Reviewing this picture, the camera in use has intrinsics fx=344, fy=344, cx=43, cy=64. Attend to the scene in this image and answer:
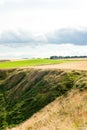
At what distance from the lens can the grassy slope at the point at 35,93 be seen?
1591 inches

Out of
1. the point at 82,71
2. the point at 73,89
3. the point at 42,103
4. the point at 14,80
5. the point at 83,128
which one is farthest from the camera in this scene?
the point at 14,80

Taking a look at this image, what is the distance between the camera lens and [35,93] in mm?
47094

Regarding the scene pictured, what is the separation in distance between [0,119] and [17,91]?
14.5 meters

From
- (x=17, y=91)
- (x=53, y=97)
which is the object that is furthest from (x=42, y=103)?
(x=17, y=91)

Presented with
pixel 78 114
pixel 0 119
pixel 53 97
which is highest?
pixel 78 114

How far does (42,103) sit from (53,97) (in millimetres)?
1684

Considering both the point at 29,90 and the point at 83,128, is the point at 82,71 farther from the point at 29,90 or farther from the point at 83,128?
the point at 83,128

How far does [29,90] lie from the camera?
51.6m

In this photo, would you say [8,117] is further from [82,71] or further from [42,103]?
[82,71]

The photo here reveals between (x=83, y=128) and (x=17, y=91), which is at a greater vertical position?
(x=83, y=128)

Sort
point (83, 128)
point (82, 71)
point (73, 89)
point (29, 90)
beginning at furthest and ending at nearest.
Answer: point (29, 90)
point (82, 71)
point (73, 89)
point (83, 128)

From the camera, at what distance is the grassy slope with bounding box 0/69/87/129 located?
133 ft

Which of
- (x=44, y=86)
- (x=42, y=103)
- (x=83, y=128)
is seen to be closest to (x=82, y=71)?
(x=44, y=86)

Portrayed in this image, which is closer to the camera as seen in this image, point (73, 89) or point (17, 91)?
point (73, 89)
